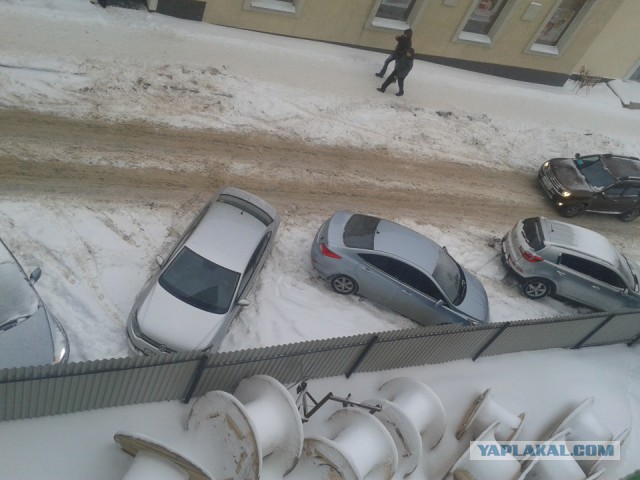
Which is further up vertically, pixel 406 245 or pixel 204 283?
pixel 406 245

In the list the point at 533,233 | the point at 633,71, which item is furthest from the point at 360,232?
the point at 633,71

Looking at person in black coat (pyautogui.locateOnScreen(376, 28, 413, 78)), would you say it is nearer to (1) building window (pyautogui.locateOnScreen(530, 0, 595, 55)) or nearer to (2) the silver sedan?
(1) building window (pyautogui.locateOnScreen(530, 0, 595, 55))

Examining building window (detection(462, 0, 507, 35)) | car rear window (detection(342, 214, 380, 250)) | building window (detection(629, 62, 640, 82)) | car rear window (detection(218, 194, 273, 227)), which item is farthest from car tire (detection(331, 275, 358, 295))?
building window (detection(629, 62, 640, 82))

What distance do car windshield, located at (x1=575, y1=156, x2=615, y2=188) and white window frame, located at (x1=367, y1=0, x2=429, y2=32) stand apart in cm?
620

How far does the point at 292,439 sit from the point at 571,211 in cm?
1096

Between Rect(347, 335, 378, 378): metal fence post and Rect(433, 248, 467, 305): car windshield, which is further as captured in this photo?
Rect(433, 248, 467, 305): car windshield

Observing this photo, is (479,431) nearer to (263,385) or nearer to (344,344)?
(344,344)

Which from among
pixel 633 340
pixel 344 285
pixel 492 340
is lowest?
pixel 344 285

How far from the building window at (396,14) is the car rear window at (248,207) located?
888cm

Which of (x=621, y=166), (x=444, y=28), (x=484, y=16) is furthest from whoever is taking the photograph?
(x=484, y=16)

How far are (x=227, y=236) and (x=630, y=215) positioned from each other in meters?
11.6

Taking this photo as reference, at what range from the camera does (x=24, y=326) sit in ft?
26.8

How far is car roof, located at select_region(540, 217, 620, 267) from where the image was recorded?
12609 mm

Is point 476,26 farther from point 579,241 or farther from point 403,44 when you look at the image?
point 579,241
